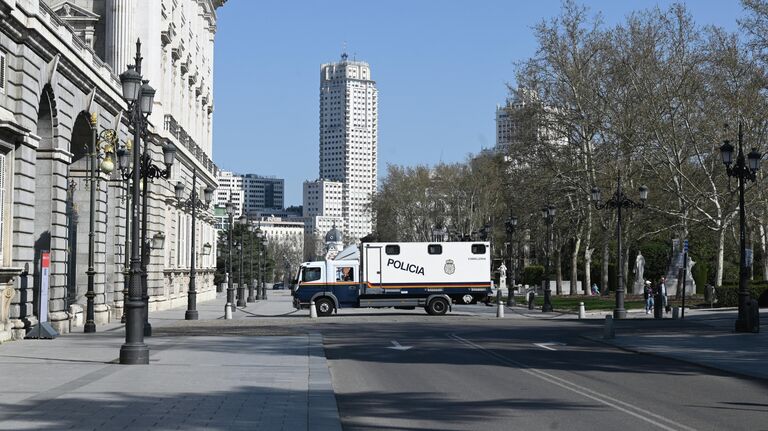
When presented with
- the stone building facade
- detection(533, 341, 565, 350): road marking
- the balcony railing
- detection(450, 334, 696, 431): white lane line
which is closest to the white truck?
the stone building facade

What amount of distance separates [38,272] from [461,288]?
991 inches

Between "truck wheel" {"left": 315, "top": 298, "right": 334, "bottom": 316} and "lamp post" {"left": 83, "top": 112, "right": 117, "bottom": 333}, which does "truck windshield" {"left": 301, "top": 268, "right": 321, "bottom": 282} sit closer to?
"truck wheel" {"left": 315, "top": 298, "right": 334, "bottom": 316}

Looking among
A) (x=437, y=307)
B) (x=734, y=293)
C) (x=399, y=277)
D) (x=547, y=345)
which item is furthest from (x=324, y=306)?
(x=547, y=345)

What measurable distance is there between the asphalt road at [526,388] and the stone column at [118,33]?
20.7m

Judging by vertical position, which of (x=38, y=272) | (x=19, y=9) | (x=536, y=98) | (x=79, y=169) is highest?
(x=536, y=98)

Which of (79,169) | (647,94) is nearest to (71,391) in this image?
(79,169)

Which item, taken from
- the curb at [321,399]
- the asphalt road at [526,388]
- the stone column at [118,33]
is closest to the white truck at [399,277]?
the stone column at [118,33]

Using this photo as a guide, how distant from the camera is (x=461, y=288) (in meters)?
52.1

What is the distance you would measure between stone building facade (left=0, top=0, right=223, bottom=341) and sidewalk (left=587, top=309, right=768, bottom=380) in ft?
53.0

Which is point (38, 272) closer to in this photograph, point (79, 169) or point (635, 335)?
point (79, 169)

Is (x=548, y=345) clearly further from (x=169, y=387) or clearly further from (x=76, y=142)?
(x=76, y=142)

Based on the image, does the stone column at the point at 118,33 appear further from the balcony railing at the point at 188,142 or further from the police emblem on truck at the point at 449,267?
the police emblem on truck at the point at 449,267

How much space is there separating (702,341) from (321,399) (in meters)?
18.4

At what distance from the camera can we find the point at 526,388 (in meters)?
17.9
